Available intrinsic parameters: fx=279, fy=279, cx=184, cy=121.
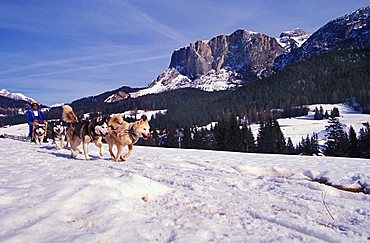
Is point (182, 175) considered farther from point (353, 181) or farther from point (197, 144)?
point (197, 144)

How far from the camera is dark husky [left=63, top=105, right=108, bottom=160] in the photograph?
10134 mm

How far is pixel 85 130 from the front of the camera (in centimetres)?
1052

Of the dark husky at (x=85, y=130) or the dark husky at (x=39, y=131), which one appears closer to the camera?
the dark husky at (x=85, y=130)

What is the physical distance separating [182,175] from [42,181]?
364 cm

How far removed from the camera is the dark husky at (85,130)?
1013 centimetres

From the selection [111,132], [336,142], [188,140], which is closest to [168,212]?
[111,132]

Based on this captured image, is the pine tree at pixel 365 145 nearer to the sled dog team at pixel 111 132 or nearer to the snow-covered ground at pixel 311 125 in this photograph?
the snow-covered ground at pixel 311 125

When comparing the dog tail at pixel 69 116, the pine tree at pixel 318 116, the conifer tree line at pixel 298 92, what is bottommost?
the pine tree at pixel 318 116

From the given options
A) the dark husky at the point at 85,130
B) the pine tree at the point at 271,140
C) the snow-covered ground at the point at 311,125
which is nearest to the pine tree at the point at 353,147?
the pine tree at the point at 271,140

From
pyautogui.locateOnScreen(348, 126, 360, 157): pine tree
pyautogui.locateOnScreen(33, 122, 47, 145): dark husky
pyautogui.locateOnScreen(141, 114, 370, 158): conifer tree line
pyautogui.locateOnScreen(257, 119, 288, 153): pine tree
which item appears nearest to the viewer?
pyautogui.locateOnScreen(33, 122, 47, 145): dark husky

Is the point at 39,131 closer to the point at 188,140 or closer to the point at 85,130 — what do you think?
the point at 85,130

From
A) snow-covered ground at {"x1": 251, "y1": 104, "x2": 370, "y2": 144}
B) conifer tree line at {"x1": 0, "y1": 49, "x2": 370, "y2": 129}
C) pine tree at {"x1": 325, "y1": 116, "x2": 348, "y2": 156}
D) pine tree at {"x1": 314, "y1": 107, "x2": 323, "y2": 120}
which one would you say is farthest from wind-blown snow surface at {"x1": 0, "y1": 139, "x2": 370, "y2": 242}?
pine tree at {"x1": 314, "y1": 107, "x2": 323, "y2": 120}

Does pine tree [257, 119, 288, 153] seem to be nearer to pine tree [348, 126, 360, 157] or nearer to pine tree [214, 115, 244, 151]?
pine tree [214, 115, 244, 151]

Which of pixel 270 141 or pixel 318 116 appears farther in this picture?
pixel 318 116
